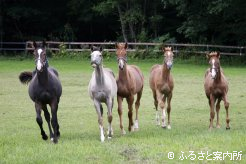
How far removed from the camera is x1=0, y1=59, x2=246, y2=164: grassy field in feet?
31.3

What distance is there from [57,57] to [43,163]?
127 feet

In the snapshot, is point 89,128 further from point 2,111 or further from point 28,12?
point 28,12

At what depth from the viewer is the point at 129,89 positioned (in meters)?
14.1

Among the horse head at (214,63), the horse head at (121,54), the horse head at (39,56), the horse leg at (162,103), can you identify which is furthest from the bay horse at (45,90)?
the horse head at (214,63)

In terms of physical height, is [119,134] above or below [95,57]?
below

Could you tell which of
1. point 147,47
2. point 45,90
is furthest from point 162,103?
point 147,47

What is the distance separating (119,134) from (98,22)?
44375 mm

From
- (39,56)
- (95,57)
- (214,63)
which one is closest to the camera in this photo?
(39,56)

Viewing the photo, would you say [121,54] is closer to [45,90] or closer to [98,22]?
[45,90]

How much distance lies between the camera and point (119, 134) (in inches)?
539

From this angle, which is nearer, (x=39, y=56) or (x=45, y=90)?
(x=39, y=56)

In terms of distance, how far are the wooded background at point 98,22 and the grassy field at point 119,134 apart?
19.0 metres

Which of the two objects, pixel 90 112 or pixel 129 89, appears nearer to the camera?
pixel 129 89

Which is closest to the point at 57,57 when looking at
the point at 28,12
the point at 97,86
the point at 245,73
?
the point at 28,12
